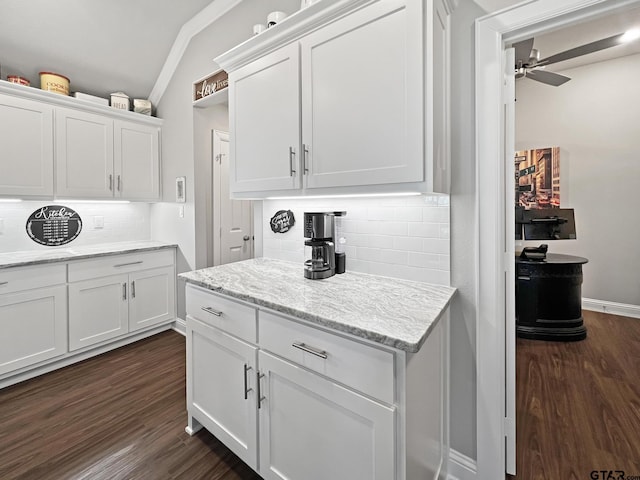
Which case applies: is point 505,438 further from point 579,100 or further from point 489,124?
point 579,100

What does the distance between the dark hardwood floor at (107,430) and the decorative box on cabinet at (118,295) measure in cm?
33

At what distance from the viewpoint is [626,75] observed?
3627mm

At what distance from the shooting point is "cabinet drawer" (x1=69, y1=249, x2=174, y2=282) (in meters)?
2.70

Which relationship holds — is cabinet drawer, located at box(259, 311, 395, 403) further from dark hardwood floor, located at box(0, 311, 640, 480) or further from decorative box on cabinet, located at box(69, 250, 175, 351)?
decorative box on cabinet, located at box(69, 250, 175, 351)

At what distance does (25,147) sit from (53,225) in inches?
31.1

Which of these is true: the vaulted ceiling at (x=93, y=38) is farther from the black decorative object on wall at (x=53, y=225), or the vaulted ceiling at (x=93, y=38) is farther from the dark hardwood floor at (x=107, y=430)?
the dark hardwood floor at (x=107, y=430)

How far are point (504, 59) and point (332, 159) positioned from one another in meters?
0.90

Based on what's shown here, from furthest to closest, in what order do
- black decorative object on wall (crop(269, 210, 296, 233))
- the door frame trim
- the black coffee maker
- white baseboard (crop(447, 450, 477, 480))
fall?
black decorative object on wall (crop(269, 210, 296, 233)), the black coffee maker, white baseboard (crop(447, 450, 477, 480)), the door frame trim

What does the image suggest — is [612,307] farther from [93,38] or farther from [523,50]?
[93,38]

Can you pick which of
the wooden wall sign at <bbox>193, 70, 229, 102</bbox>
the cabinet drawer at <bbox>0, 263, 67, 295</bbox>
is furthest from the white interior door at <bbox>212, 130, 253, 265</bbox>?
the cabinet drawer at <bbox>0, 263, 67, 295</bbox>

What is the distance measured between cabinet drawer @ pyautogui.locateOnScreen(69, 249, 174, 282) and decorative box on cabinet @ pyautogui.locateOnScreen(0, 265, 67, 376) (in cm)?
11

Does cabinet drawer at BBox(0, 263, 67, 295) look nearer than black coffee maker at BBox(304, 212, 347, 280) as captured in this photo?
No

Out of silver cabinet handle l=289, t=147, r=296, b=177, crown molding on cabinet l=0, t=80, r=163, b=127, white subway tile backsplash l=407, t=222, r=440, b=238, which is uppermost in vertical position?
crown molding on cabinet l=0, t=80, r=163, b=127

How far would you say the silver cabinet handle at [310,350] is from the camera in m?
1.16
